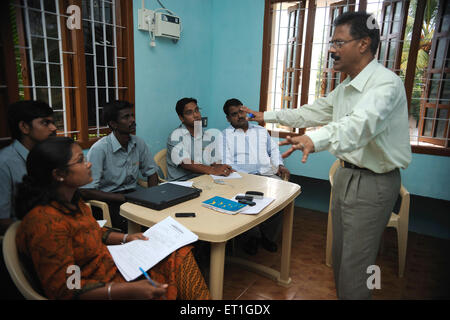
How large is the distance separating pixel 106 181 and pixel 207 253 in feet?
3.21

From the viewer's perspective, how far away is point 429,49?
2912 mm

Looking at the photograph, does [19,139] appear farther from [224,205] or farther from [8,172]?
[224,205]

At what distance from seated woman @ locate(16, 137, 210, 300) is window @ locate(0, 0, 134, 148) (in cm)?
94

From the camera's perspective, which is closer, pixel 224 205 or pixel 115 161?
pixel 224 205

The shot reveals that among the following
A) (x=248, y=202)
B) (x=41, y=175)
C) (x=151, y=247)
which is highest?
(x=41, y=175)

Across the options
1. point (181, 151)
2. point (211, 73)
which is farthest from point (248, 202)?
point (211, 73)

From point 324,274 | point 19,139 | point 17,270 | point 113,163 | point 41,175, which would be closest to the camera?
point 17,270

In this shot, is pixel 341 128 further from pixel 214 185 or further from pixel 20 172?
pixel 20 172

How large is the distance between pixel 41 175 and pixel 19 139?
23.8 inches

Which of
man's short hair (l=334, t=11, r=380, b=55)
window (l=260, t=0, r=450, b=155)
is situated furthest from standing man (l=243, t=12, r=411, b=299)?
window (l=260, t=0, r=450, b=155)

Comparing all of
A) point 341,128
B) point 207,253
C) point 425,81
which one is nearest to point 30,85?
point 207,253

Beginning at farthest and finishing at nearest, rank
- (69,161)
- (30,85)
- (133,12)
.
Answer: (133,12)
(30,85)
(69,161)

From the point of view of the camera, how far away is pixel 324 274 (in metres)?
2.45

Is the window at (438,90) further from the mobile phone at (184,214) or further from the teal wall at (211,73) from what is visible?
the mobile phone at (184,214)
